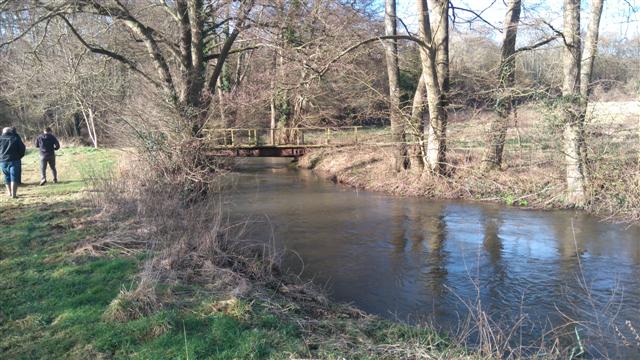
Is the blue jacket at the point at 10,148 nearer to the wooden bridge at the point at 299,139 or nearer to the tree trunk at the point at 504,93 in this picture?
the wooden bridge at the point at 299,139

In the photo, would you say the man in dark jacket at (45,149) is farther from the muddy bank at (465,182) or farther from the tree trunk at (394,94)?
the tree trunk at (394,94)

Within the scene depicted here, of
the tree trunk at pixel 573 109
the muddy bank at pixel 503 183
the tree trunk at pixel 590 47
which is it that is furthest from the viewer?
the tree trunk at pixel 590 47

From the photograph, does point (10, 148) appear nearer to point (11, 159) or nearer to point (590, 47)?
point (11, 159)

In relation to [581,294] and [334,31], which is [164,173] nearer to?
[334,31]

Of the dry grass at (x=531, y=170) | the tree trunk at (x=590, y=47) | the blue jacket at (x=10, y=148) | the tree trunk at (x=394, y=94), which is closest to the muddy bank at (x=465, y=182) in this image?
the dry grass at (x=531, y=170)

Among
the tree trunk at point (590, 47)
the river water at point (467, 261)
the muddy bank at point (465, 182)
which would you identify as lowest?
the river water at point (467, 261)

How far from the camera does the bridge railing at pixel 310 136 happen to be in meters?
23.9

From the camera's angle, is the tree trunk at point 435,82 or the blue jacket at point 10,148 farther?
the tree trunk at point 435,82

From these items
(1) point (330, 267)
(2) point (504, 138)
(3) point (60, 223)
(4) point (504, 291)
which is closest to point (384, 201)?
(2) point (504, 138)

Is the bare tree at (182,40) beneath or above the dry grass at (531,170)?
above

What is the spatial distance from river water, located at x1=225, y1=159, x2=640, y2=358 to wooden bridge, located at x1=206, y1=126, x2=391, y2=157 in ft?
19.3

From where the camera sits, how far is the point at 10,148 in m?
15.1

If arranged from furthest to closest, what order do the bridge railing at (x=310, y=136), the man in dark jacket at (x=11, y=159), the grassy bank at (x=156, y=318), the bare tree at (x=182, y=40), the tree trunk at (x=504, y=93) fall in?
the bridge railing at (x=310, y=136), the tree trunk at (x=504, y=93), the bare tree at (x=182, y=40), the man in dark jacket at (x=11, y=159), the grassy bank at (x=156, y=318)

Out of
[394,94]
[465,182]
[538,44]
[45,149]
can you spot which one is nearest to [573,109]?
[538,44]
